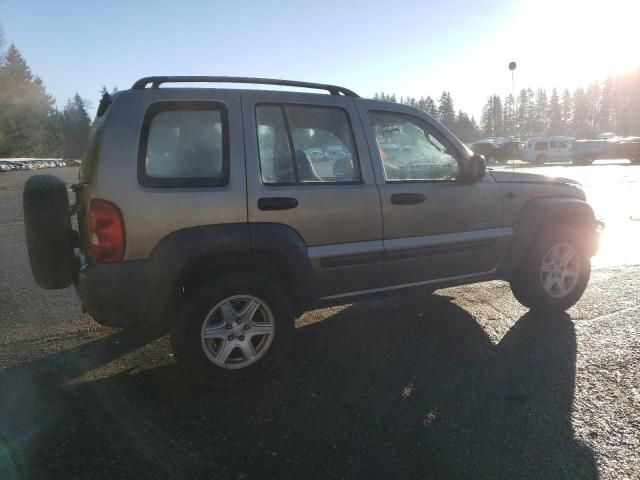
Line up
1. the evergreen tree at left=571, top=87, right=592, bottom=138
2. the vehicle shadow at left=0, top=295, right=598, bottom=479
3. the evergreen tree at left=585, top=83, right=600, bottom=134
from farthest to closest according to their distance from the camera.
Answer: the evergreen tree at left=571, top=87, right=592, bottom=138, the evergreen tree at left=585, top=83, right=600, bottom=134, the vehicle shadow at left=0, top=295, right=598, bottom=479

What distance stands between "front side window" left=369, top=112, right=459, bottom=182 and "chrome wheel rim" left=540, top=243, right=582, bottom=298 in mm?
1342

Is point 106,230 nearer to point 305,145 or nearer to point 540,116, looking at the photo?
point 305,145

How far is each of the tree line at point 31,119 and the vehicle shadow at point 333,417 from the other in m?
50.4

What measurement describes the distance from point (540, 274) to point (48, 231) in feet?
13.4

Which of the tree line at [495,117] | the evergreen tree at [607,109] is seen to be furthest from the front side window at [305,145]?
the evergreen tree at [607,109]

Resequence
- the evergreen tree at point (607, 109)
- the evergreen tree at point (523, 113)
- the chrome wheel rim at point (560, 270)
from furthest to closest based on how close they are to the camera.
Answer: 1. the evergreen tree at point (523, 113)
2. the evergreen tree at point (607, 109)
3. the chrome wheel rim at point (560, 270)

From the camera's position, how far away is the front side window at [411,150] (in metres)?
3.79

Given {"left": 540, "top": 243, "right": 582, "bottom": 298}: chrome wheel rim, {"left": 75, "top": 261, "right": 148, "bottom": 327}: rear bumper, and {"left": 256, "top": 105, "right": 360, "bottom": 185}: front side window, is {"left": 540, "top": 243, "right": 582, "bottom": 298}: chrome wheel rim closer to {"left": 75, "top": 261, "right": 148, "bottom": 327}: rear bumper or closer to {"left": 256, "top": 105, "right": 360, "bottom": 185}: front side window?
{"left": 256, "top": 105, "right": 360, "bottom": 185}: front side window

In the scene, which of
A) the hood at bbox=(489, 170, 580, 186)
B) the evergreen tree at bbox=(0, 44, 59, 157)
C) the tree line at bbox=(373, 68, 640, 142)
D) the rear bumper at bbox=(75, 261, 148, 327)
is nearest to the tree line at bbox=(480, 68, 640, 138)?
the tree line at bbox=(373, 68, 640, 142)

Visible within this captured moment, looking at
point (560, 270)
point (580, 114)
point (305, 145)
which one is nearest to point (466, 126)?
point (580, 114)

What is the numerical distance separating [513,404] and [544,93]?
132 m

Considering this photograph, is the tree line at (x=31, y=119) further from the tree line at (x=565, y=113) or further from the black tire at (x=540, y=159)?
the tree line at (x=565, y=113)

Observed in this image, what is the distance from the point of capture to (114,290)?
9.54ft

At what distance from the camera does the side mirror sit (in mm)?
3946
